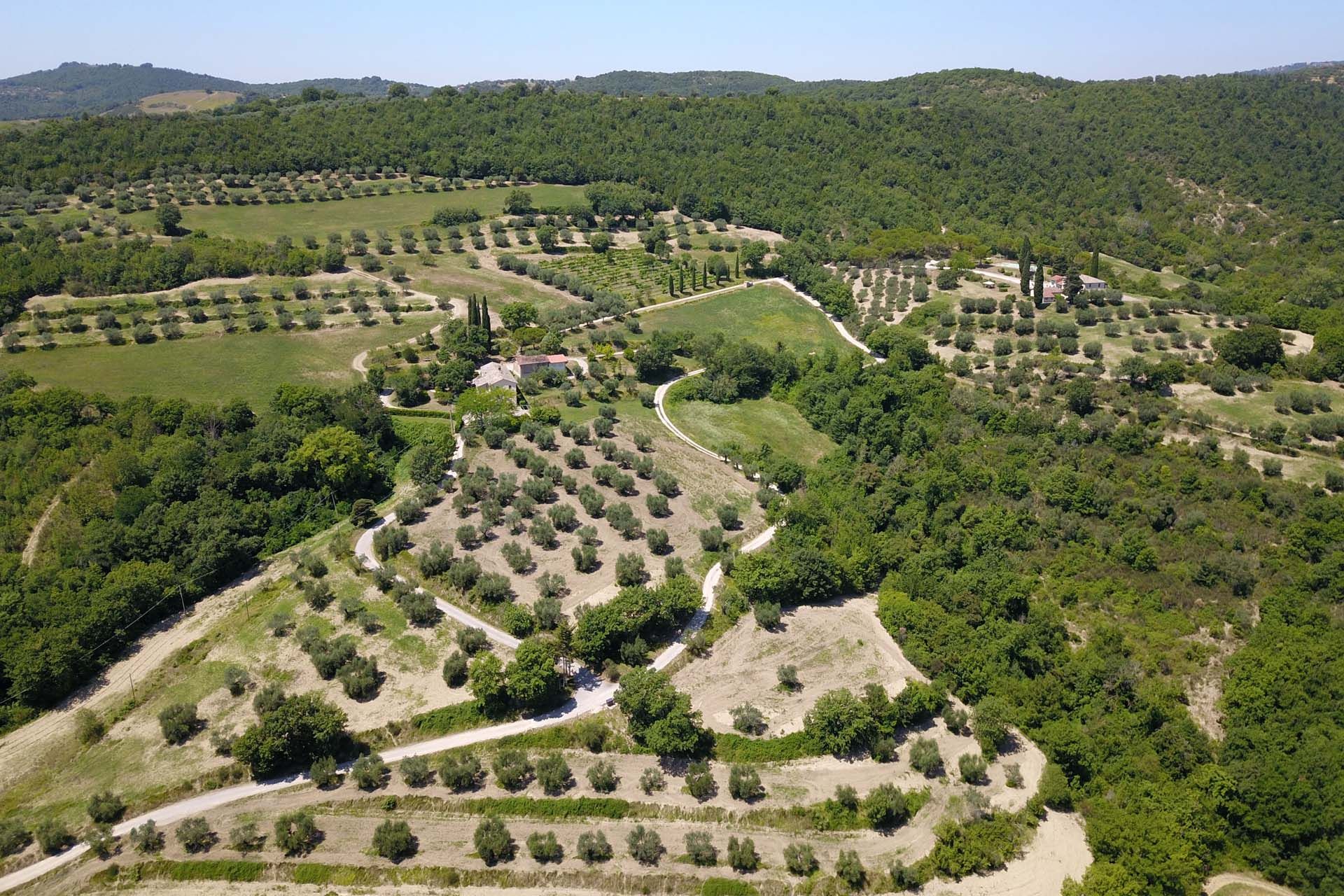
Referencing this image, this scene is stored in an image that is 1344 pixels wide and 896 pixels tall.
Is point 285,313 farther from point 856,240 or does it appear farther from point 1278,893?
point 1278,893

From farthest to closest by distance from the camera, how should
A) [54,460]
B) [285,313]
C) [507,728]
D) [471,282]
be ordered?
[471,282]
[285,313]
[54,460]
[507,728]

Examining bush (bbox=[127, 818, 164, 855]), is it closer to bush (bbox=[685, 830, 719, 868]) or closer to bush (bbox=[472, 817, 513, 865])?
bush (bbox=[472, 817, 513, 865])

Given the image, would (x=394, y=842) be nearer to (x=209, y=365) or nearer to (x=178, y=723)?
(x=178, y=723)

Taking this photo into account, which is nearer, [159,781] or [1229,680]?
[159,781]

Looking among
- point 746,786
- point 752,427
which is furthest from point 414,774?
point 752,427

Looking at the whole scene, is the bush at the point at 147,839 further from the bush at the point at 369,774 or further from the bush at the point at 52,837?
the bush at the point at 369,774

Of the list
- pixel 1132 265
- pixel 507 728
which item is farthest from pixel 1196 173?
pixel 507 728
